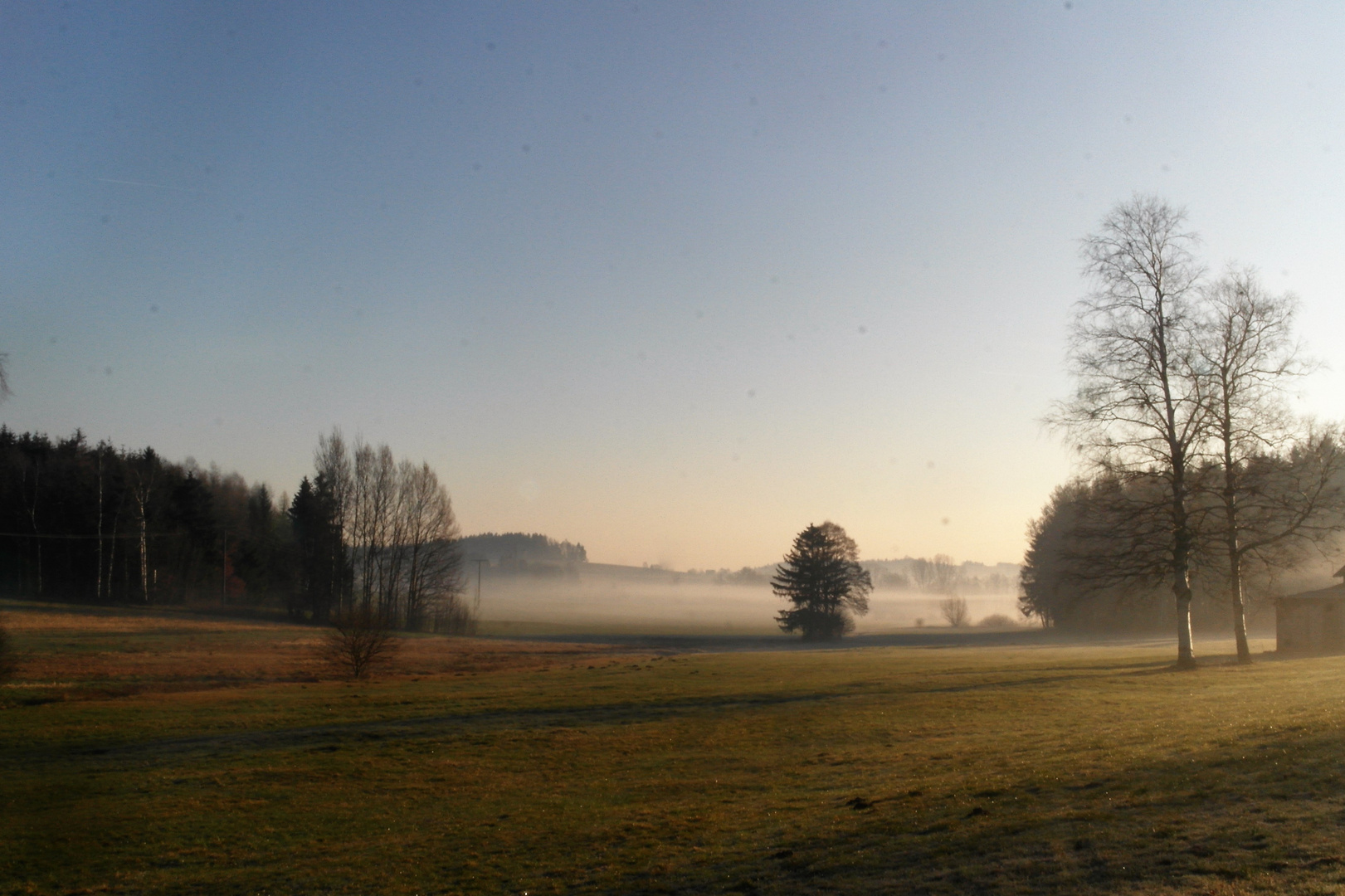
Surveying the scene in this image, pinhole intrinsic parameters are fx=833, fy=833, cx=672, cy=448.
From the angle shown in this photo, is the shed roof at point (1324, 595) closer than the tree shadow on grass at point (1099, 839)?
No

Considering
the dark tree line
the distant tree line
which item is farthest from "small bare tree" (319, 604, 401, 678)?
the dark tree line

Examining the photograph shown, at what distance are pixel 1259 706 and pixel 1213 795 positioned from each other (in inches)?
385

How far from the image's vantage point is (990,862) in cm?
874

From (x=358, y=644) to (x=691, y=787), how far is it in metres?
23.9

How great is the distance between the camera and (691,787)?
1527 centimetres

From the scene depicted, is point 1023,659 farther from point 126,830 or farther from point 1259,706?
point 126,830

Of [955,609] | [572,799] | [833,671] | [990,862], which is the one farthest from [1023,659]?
[955,609]

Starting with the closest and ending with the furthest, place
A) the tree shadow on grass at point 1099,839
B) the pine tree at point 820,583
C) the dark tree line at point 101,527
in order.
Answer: the tree shadow on grass at point 1099,839, the dark tree line at point 101,527, the pine tree at point 820,583

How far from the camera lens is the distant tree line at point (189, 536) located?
256ft

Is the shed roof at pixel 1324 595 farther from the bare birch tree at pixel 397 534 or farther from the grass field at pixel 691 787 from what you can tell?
the bare birch tree at pixel 397 534

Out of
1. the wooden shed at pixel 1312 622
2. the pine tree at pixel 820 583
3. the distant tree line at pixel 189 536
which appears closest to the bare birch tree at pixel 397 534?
the distant tree line at pixel 189 536

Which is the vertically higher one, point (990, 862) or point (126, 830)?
point (990, 862)

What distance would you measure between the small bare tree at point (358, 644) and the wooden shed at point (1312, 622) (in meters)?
41.4

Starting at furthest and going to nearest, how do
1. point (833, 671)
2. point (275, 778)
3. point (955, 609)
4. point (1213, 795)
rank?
1. point (955, 609)
2. point (833, 671)
3. point (275, 778)
4. point (1213, 795)
